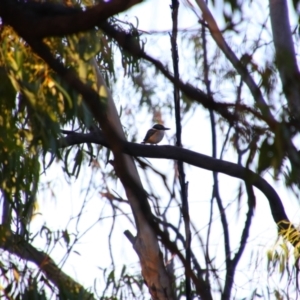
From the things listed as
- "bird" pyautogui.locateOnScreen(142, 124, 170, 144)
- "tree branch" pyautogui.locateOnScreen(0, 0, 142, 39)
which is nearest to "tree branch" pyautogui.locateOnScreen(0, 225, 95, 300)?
"tree branch" pyautogui.locateOnScreen(0, 0, 142, 39)

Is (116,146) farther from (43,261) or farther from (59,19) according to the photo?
(43,261)

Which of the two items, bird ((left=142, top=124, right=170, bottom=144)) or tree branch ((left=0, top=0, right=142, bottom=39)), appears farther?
bird ((left=142, top=124, right=170, bottom=144))

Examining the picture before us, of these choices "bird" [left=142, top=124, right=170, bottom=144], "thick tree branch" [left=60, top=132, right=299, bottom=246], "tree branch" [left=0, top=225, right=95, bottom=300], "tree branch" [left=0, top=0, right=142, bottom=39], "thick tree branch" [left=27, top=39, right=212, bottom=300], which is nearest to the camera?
"thick tree branch" [left=27, top=39, right=212, bottom=300]

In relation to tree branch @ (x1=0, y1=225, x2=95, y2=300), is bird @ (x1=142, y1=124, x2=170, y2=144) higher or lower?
higher

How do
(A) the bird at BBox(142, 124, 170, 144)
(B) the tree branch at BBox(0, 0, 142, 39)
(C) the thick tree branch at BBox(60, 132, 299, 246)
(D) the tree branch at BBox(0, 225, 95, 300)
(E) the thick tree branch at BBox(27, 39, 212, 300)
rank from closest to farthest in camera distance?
(E) the thick tree branch at BBox(27, 39, 212, 300) < (B) the tree branch at BBox(0, 0, 142, 39) < (C) the thick tree branch at BBox(60, 132, 299, 246) < (D) the tree branch at BBox(0, 225, 95, 300) < (A) the bird at BBox(142, 124, 170, 144)

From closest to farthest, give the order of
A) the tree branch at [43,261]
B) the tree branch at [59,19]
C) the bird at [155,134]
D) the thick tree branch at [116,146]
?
1. the thick tree branch at [116,146]
2. the tree branch at [59,19]
3. the tree branch at [43,261]
4. the bird at [155,134]

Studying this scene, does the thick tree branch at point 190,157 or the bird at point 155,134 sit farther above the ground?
the bird at point 155,134

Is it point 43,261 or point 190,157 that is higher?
point 190,157

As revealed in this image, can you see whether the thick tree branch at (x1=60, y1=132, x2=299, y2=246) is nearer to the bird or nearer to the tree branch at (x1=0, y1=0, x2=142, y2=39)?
the tree branch at (x1=0, y1=0, x2=142, y2=39)

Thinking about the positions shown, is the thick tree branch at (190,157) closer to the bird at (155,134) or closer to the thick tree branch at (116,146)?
the thick tree branch at (116,146)

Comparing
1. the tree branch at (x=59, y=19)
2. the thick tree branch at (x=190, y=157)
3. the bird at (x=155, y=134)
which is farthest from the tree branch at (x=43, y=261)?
the bird at (x=155, y=134)

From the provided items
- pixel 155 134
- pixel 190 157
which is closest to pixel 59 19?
pixel 190 157

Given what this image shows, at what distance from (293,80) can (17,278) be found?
1.93m

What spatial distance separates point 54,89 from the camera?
2.46 metres
